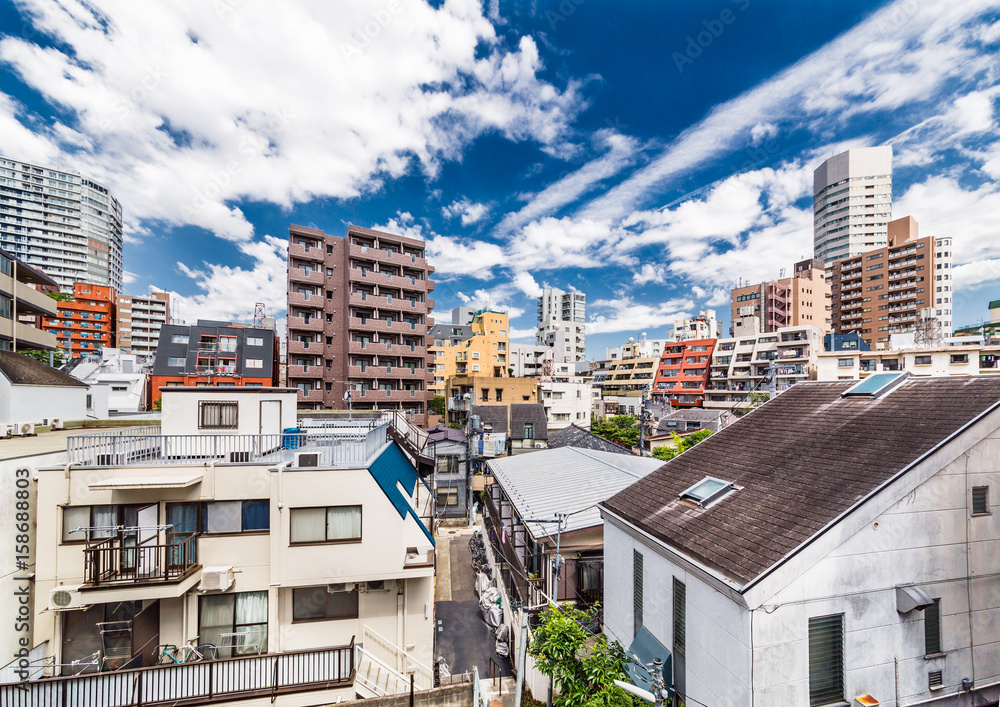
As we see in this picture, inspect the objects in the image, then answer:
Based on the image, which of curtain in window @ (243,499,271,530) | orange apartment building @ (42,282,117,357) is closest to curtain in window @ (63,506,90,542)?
curtain in window @ (243,499,271,530)

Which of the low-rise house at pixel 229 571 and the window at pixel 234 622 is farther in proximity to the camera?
the window at pixel 234 622

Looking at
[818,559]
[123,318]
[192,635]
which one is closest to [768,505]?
[818,559]

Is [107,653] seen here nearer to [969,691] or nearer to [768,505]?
[768,505]

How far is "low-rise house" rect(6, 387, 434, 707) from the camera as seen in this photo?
30.5ft

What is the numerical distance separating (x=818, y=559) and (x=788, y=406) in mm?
5935

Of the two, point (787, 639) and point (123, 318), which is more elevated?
point (123, 318)

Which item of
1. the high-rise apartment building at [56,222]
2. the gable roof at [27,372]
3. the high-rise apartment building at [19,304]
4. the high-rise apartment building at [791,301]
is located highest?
the high-rise apartment building at [56,222]

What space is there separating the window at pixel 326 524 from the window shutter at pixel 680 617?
26.9 feet

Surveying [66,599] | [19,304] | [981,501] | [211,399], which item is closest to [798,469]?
[981,501]

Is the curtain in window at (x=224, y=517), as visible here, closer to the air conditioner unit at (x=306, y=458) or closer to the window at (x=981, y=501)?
the air conditioner unit at (x=306, y=458)

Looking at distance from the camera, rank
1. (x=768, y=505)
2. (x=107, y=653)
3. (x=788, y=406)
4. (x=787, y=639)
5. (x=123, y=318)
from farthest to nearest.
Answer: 1. (x=123, y=318)
2. (x=788, y=406)
3. (x=107, y=653)
4. (x=768, y=505)
5. (x=787, y=639)

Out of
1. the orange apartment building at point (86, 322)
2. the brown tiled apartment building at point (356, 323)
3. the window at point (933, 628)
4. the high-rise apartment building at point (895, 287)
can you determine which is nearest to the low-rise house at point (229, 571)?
the window at point (933, 628)

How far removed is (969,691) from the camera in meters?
7.27

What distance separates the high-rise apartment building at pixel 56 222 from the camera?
91812 mm
